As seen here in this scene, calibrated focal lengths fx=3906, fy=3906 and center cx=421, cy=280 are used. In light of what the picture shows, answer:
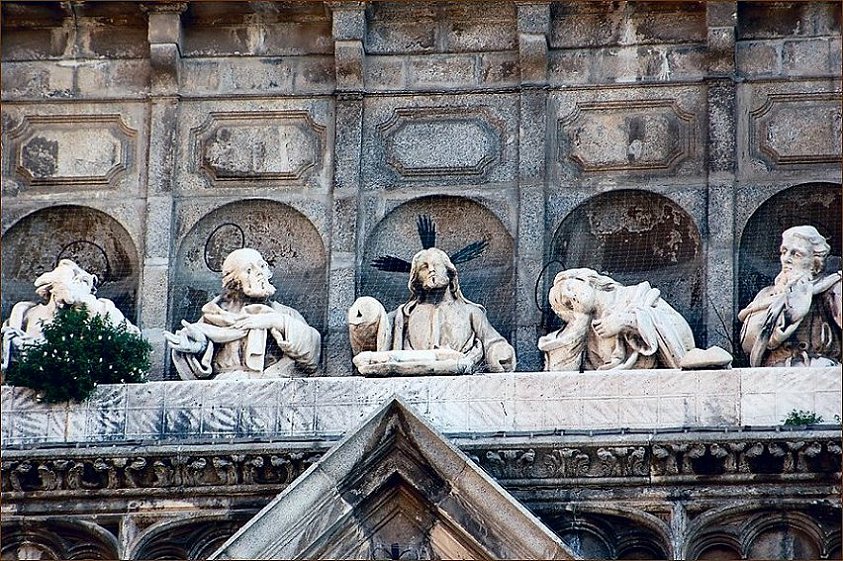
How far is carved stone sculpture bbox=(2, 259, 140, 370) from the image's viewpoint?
26188 millimetres

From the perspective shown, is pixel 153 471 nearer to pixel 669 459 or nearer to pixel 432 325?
pixel 432 325

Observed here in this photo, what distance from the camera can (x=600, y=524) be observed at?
81.1 feet

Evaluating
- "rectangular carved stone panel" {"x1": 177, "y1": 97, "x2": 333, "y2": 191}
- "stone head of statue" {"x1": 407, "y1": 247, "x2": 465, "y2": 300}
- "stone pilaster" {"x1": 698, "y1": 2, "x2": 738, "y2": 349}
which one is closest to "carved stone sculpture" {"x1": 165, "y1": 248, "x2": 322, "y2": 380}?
"stone head of statue" {"x1": 407, "y1": 247, "x2": 465, "y2": 300}

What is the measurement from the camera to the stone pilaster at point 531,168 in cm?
2686

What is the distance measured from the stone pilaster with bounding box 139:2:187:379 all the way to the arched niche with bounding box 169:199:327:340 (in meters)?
0.15

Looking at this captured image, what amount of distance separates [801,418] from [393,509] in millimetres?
2638

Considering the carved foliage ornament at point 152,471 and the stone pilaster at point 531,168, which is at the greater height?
the stone pilaster at point 531,168

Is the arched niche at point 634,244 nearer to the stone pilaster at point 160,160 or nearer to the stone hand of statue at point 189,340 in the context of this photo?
the stone hand of statue at point 189,340

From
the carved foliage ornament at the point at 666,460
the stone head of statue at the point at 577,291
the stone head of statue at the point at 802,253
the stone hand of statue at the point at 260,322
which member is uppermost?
the stone head of statue at the point at 802,253

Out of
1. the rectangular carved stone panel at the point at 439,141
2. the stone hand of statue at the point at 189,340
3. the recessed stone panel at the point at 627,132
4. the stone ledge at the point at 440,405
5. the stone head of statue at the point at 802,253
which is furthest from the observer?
the rectangular carved stone panel at the point at 439,141

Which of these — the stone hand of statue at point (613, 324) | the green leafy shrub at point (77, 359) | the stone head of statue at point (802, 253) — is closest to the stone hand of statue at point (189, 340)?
the green leafy shrub at point (77, 359)

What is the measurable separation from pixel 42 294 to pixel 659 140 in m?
4.47

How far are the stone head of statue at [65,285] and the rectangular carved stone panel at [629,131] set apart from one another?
11.4 feet

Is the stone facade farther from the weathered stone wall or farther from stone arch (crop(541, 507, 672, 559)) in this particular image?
stone arch (crop(541, 507, 672, 559))
